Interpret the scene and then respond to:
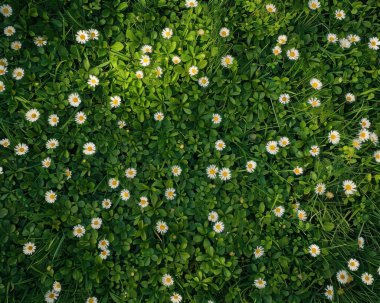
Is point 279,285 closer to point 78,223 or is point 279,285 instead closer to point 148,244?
point 148,244

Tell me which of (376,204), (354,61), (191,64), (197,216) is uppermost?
(354,61)

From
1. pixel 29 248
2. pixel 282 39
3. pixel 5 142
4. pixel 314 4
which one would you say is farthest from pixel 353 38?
pixel 29 248

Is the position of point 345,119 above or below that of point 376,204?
above

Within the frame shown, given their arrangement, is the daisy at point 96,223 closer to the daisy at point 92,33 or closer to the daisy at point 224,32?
the daisy at point 92,33

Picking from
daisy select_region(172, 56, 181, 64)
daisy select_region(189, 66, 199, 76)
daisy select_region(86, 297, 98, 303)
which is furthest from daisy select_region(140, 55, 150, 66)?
daisy select_region(86, 297, 98, 303)

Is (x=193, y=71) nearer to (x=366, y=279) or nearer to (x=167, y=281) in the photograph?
(x=167, y=281)

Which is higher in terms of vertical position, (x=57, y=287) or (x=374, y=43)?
(x=374, y=43)

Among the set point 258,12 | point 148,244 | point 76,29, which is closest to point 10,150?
point 76,29
